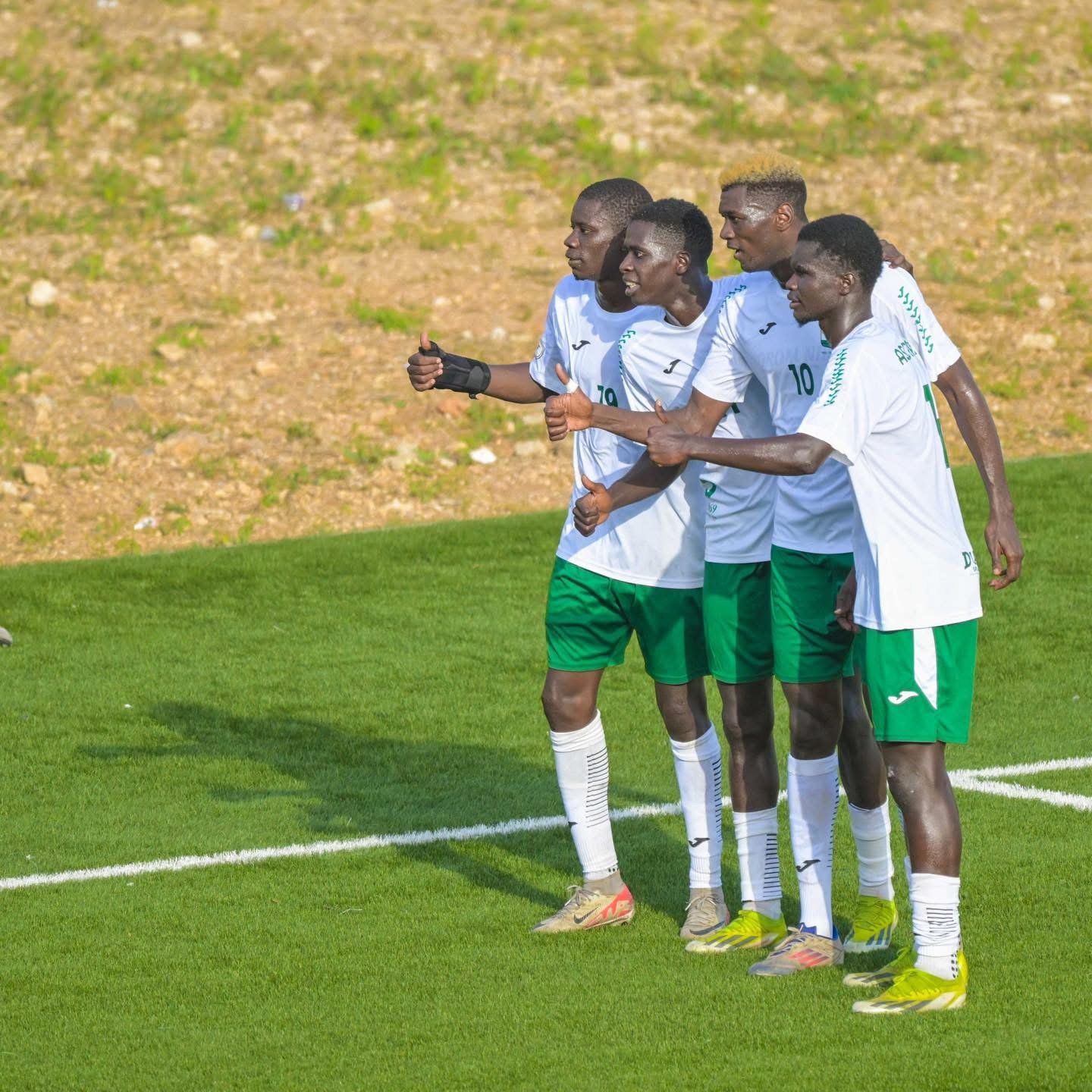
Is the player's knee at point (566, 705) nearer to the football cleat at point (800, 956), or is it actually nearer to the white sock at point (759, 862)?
the white sock at point (759, 862)

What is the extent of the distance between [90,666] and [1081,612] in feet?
16.7

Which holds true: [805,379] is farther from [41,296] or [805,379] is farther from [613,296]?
[41,296]

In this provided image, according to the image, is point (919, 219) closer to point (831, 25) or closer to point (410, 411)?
point (831, 25)

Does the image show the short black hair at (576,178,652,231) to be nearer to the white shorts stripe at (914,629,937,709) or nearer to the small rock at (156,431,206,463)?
the white shorts stripe at (914,629,937,709)

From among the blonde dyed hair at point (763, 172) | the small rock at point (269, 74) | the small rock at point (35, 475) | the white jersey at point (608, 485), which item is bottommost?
the small rock at point (35, 475)

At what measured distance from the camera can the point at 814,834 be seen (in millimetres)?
5883

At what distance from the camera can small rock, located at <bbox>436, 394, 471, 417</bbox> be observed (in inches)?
662

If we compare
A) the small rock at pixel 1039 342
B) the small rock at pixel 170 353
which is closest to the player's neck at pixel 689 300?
the small rock at pixel 170 353

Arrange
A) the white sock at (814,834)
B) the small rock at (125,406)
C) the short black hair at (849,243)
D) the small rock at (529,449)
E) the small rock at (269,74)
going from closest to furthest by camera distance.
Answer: the short black hair at (849,243) < the white sock at (814,834) < the small rock at (529,449) < the small rock at (125,406) < the small rock at (269,74)

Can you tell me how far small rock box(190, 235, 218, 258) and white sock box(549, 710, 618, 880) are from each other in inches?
536

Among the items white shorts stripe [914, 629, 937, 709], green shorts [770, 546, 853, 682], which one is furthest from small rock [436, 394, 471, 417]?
white shorts stripe [914, 629, 937, 709]

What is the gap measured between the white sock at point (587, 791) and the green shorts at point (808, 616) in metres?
0.84

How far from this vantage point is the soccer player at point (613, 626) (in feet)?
20.7

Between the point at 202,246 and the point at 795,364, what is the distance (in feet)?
46.6
